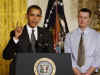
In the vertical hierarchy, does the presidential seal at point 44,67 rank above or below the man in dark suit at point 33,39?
below

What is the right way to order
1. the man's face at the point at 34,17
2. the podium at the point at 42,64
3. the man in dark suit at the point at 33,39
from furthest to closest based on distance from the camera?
1. the man's face at the point at 34,17
2. the man in dark suit at the point at 33,39
3. the podium at the point at 42,64

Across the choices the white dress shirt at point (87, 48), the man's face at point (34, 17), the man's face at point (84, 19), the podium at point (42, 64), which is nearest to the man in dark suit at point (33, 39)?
the man's face at point (34, 17)

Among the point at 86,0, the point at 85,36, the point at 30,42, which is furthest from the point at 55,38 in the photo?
the point at 86,0

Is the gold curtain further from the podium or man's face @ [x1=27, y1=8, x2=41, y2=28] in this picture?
the podium

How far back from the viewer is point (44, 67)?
1217mm

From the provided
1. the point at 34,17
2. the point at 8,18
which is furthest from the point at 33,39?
the point at 8,18

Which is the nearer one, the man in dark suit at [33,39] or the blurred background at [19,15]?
the man in dark suit at [33,39]

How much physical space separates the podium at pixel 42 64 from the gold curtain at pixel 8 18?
171 centimetres

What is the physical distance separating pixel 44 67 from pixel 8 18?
6.11 feet

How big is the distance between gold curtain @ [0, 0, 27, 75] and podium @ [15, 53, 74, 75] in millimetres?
1711

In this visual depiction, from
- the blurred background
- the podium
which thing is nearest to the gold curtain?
the blurred background

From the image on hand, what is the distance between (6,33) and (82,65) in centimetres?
131

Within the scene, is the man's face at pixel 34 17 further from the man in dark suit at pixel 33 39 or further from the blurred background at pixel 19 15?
the blurred background at pixel 19 15

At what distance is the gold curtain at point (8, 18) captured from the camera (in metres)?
2.86
